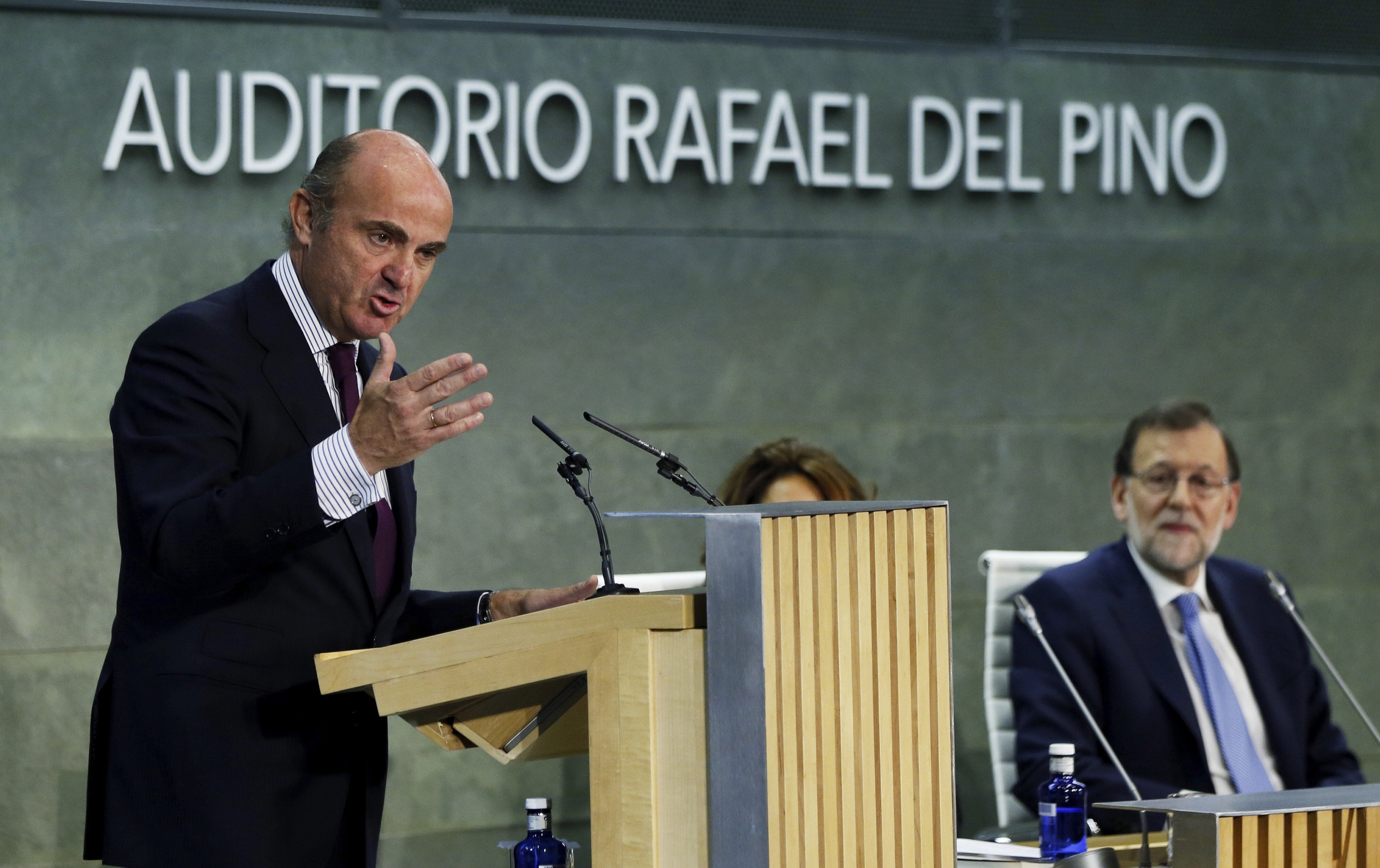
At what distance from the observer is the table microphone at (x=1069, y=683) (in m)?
2.78

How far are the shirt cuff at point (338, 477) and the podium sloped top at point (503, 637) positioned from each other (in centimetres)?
15

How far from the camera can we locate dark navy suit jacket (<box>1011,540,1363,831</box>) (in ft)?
10.7

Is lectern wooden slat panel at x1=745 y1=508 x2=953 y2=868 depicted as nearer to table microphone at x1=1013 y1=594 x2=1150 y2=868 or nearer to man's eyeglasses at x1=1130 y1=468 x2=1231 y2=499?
table microphone at x1=1013 y1=594 x2=1150 y2=868

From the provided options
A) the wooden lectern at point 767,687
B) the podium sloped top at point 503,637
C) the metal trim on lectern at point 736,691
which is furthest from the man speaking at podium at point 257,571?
the metal trim on lectern at point 736,691

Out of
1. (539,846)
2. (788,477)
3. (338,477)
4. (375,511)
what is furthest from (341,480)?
(788,477)

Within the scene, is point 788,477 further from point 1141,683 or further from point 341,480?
point 341,480

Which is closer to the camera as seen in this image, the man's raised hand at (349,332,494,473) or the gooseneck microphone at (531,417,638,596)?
the man's raised hand at (349,332,494,473)

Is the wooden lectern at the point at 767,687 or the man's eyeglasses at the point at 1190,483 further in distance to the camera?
the man's eyeglasses at the point at 1190,483

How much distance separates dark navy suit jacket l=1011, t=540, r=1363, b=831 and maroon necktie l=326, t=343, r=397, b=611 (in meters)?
1.70

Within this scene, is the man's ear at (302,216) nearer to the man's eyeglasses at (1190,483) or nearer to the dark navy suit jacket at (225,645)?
the dark navy suit jacket at (225,645)

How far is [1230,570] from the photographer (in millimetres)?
3596

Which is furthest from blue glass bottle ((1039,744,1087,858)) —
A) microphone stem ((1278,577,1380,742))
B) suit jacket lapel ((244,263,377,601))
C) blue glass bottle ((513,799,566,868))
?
suit jacket lapel ((244,263,377,601))

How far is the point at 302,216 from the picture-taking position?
6.52 ft

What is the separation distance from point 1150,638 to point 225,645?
2243 millimetres
